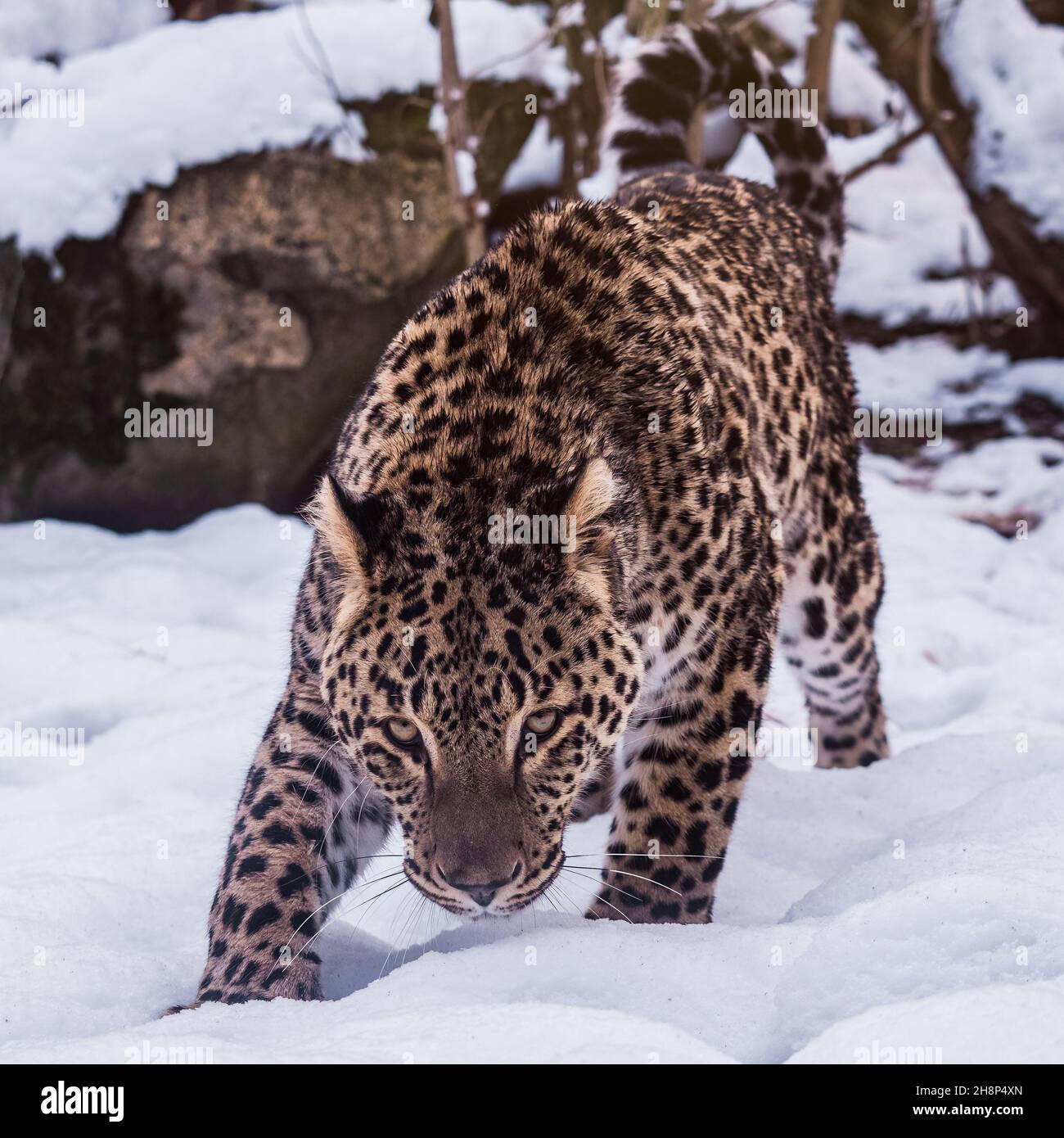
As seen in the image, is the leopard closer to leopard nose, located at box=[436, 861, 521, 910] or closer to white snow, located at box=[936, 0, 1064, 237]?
leopard nose, located at box=[436, 861, 521, 910]

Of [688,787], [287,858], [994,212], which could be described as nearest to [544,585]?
[688,787]

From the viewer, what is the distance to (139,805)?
5309 millimetres

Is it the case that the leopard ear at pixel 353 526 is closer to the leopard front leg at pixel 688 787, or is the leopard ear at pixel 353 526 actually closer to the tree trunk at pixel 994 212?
the leopard front leg at pixel 688 787

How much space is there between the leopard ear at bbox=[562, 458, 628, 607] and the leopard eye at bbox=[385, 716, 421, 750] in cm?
52

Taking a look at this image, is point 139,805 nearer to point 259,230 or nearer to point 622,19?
point 259,230

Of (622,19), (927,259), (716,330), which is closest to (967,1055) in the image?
(716,330)

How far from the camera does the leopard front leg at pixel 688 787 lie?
4.09 m

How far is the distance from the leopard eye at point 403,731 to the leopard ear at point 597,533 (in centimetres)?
52

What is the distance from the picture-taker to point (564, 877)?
4840 mm

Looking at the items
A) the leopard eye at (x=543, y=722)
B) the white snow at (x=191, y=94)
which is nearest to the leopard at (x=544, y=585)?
the leopard eye at (x=543, y=722)

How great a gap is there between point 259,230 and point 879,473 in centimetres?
424

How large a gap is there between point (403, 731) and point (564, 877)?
5.33ft

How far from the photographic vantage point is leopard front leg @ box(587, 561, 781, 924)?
13.4 feet

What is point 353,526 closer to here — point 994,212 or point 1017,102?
point 994,212
